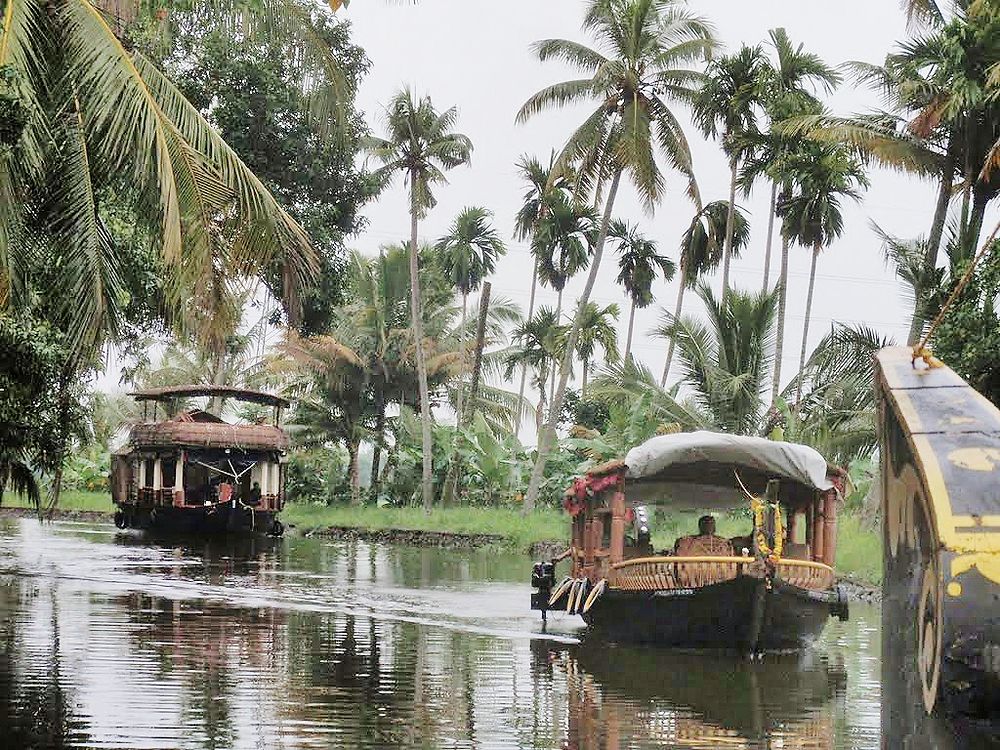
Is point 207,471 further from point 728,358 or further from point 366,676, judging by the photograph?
point 366,676

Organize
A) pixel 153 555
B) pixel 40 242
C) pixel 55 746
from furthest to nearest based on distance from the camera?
pixel 153 555, pixel 40 242, pixel 55 746

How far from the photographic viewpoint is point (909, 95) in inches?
960

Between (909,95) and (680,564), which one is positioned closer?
(680,564)

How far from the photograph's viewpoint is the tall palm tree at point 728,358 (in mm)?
29188

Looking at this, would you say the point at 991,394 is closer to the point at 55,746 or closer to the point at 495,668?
the point at 495,668

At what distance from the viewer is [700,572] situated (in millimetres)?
14977

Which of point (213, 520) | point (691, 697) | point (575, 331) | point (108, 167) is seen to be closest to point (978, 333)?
Result: point (691, 697)

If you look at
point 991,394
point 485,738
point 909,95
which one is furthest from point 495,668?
point 909,95

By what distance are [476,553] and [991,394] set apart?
735 inches

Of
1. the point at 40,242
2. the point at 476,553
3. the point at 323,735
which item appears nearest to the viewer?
the point at 323,735

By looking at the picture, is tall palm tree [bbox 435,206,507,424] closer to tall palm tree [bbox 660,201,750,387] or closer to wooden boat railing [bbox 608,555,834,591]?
tall palm tree [bbox 660,201,750,387]

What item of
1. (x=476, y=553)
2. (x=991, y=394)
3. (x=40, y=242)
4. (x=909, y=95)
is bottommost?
(x=476, y=553)

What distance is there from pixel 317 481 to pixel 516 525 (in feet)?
43.7

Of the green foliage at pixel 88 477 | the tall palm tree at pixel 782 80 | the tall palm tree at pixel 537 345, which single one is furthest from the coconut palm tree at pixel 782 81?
the green foliage at pixel 88 477
